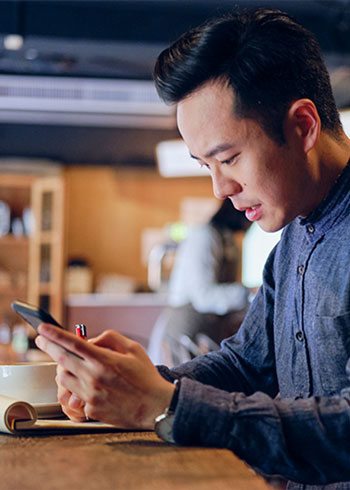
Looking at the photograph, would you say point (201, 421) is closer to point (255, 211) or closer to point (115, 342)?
point (115, 342)

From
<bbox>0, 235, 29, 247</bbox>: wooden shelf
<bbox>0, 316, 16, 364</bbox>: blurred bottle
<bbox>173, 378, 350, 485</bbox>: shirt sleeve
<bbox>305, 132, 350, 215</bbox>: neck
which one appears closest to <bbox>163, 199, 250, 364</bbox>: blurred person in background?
<bbox>305, 132, 350, 215</bbox>: neck

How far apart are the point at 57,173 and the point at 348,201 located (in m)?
6.35

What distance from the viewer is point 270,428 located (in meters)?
1.01

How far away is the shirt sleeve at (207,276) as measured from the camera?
3.73m

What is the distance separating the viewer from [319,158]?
1339mm

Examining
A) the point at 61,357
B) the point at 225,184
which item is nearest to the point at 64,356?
the point at 61,357

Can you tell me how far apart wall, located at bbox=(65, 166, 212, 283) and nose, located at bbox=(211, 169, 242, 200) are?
7277 mm

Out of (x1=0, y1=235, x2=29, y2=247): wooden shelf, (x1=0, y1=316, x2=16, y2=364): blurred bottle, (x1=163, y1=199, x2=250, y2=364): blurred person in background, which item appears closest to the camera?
(x1=163, y1=199, x2=250, y2=364): blurred person in background

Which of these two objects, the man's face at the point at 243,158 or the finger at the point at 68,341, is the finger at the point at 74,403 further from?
the man's face at the point at 243,158

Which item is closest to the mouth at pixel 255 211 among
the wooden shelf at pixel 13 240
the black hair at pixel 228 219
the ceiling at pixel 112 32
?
the black hair at pixel 228 219

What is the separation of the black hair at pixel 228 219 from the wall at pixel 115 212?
483 cm

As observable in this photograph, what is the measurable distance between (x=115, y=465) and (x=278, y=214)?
0.61 m

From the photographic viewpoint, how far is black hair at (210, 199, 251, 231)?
3723 mm

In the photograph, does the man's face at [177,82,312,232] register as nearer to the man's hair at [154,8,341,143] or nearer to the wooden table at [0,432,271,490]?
the man's hair at [154,8,341,143]
